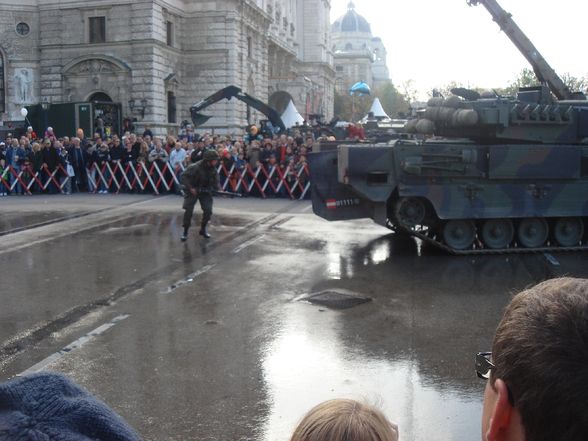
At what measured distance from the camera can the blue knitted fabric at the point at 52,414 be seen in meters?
1.39

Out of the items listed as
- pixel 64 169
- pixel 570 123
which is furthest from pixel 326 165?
pixel 64 169

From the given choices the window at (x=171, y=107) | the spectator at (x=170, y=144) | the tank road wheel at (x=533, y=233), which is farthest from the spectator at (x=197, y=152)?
the window at (x=171, y=107)

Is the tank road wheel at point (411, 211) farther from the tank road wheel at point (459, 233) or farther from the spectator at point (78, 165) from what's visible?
the spectator at point (78, 165)

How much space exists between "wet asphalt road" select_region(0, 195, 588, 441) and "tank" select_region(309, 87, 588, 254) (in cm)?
58

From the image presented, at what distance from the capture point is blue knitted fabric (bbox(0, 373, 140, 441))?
1394 mm

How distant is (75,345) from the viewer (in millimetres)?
7395

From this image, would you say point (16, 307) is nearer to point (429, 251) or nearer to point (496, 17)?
point (429, 251)

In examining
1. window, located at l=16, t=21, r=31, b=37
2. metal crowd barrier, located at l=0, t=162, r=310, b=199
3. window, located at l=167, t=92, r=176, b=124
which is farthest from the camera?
window, located at l=167, t=92, r=176, b=124

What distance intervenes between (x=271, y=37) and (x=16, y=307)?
56.5 meters

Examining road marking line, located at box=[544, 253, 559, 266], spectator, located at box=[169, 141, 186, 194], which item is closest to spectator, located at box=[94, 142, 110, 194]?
spectator, located at box=[169, 141, 186, 194]

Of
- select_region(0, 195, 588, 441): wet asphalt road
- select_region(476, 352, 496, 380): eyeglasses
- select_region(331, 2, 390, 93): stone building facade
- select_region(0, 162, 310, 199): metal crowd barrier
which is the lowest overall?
select_region(0, 195, 588, 441): wet asphalt road

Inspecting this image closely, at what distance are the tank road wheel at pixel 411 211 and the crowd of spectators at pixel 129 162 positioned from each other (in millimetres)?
9765

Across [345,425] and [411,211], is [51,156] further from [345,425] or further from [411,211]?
[345,425]

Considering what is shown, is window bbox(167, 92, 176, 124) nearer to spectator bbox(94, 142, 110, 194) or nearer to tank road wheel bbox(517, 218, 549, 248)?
spectator bbox(94, 142, 110, 194)
